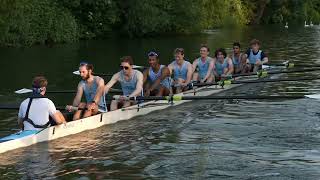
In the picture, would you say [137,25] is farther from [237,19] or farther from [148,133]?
[148,133]

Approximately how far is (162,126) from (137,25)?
31.6 meters

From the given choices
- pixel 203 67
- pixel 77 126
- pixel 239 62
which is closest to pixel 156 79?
pixel 203 67

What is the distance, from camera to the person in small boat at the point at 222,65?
17.7 meters

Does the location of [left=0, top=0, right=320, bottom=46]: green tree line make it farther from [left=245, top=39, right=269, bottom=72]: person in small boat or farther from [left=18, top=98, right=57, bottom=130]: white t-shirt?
[left=18, top=98, right=57, bottom=130]: white t-shirt

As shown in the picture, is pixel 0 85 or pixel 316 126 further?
pixel 0 85

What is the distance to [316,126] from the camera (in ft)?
40.3

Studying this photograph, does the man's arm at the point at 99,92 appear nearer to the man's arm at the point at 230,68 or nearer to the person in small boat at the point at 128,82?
the person in small boat at the point at 128,82

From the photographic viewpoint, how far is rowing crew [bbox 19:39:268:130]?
10.1 meters

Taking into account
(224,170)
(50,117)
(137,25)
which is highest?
(137,25)

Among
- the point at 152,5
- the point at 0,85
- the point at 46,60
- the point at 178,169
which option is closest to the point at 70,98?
the point at 0,85

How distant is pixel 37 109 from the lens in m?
10.1

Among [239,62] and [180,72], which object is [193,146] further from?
[239,62]

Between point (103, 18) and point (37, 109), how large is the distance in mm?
33234

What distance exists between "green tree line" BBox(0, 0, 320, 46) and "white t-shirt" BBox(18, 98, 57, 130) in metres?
21.4
